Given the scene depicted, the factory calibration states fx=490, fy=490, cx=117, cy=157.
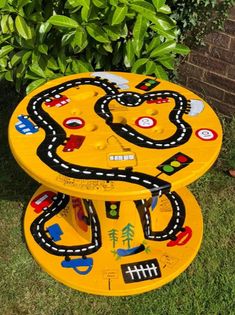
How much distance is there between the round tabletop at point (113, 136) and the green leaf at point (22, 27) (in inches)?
19.5

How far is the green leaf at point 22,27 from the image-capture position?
332 cm

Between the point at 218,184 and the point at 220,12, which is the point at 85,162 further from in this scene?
the point at 220,12

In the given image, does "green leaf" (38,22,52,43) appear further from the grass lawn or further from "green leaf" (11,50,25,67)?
the grass lawn

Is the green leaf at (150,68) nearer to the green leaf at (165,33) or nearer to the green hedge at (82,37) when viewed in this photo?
the green hedge at (82,37)

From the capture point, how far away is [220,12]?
3686mm

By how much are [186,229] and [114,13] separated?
1.45 meters

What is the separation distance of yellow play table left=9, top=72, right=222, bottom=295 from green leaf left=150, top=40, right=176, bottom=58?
0.29 meters

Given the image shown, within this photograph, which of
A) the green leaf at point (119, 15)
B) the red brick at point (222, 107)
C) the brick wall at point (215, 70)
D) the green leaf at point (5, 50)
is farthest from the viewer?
the red brick at point (222, 107)

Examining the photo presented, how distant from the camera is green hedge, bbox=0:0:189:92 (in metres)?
3.09

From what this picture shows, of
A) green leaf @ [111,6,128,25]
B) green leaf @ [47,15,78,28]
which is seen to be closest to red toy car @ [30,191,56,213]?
green leaf @ [47,15,78,28]

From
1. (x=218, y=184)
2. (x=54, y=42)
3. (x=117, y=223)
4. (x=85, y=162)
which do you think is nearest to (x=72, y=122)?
(x=85, y=162)

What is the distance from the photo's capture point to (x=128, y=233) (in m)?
3.04

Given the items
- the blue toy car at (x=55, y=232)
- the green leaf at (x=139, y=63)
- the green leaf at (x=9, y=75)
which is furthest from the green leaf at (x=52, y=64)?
the blue toy car at (x=55, y=232)

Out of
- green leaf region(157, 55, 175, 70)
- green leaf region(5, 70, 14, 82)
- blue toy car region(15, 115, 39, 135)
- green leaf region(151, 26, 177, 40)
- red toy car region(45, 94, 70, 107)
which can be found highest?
green leaf region(151, 26, 177, 40)
